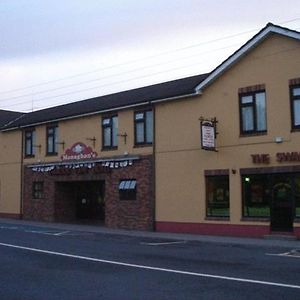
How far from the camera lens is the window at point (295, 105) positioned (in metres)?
20.2

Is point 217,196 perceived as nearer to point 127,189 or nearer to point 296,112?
point 296,112

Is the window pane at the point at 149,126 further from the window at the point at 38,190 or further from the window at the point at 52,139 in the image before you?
the window at the point at 38,190

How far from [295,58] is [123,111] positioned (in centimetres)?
935

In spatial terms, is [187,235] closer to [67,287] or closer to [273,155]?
[273,155]

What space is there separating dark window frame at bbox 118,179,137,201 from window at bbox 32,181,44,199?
7.12m

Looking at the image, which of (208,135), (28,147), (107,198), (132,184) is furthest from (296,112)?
(28,147)

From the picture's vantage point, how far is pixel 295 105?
2030cm

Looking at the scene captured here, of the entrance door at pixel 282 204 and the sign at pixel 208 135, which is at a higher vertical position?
the sign at pixel 208 135

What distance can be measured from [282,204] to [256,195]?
1.13 m

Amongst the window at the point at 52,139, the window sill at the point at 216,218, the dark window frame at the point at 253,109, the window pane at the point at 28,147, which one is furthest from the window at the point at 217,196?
the window pane at the point at 28,147

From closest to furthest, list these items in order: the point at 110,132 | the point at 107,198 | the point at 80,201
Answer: the point at 107,198 < the point at 110,132 < the point at 80,201

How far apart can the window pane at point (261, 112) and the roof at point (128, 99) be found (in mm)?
2978

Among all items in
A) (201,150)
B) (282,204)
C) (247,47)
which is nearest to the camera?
(282,204)

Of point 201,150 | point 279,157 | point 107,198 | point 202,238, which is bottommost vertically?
point 202,238
